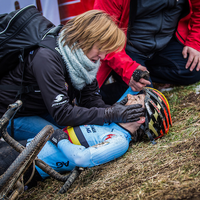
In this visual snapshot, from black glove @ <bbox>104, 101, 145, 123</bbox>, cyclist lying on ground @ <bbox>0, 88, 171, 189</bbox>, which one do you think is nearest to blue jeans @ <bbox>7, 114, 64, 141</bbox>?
cyclist lying on ground @ <bbox>0, 88, 171, 189</bbox>

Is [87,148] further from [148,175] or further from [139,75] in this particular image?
[139,75]

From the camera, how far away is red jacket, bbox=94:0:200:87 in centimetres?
331

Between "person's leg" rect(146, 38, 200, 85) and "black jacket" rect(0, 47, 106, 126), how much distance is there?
2.08 meters

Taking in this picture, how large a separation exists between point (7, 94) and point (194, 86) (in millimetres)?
3292

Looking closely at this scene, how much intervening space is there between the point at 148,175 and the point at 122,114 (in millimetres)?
903

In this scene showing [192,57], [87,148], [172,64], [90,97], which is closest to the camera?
[87,148]

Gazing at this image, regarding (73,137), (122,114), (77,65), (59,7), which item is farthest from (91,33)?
(59,7)

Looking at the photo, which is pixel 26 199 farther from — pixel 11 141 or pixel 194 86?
pixel 194 86

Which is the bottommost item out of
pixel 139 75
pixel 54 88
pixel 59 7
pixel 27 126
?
pixel 27 126

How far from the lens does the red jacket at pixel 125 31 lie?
3.31 meters

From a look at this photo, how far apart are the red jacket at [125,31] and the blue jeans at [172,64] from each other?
0.23 m

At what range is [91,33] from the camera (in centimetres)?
234

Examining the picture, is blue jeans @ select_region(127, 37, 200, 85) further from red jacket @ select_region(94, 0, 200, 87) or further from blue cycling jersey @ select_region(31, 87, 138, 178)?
blue cycling jersey @ select_region(31, 87, 138, 178)

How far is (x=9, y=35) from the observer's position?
240 centimetres
